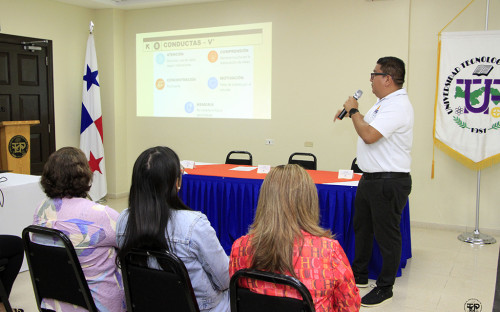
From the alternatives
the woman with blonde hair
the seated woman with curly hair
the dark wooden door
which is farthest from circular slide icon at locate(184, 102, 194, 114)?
the woman with blonde hair

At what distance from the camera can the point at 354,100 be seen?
10.1 ft

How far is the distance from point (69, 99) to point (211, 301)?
17.4 feet

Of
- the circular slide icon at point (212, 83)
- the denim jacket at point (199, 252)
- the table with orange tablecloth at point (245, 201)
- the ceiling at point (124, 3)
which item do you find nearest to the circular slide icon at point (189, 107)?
the circular slide icon at point (212, 83)

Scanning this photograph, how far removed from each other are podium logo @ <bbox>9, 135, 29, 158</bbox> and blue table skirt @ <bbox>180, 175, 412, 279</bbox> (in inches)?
83.9

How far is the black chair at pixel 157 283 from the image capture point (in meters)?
1.52

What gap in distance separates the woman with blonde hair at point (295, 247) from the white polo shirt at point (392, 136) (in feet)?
4.95

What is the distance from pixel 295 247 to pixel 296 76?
429 cm

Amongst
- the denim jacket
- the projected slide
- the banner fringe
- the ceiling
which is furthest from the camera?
the ceiling

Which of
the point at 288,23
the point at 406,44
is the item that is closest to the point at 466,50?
the point at 406,44

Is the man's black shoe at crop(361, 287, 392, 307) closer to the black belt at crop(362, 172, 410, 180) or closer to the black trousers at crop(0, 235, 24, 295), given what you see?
the black belt at crop(362, 172, 410, 180)

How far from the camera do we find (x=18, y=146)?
193 inches

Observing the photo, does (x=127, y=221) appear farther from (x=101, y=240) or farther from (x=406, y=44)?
(x=406, y=44)

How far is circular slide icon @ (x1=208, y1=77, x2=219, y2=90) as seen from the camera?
19.6ft

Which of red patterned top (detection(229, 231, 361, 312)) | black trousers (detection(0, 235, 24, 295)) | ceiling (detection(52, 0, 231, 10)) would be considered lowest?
black trousers (detection(0, 235, 24, 295))
